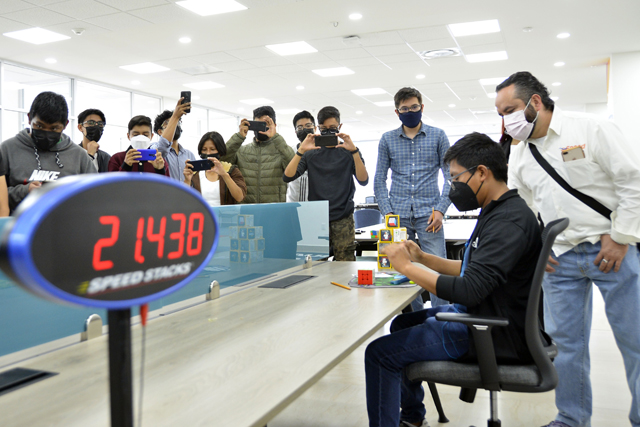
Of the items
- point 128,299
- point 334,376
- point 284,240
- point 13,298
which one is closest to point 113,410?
point 128,299

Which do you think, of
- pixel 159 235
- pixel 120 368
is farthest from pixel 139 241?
pixel 120 368

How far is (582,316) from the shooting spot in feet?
6.44

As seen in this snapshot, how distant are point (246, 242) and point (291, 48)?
17.6ft

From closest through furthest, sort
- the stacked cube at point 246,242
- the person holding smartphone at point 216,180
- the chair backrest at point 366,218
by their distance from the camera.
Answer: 1. the stacked cube at point 246,242
2. the person holding smartphone at point 216,180
3. the chair backrest at point 366,218

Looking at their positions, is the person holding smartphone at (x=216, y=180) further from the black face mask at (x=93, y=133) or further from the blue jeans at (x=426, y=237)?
the blue jeans at (x=426, y=237)

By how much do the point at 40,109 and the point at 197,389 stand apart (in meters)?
1.73

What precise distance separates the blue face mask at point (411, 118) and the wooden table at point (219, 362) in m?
1.40

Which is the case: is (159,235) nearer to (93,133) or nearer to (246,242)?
(246,242)

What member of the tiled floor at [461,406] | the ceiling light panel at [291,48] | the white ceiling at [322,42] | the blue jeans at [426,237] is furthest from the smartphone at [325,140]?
the ceiling light panel at [291,48]

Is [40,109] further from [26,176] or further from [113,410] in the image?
[113,410]

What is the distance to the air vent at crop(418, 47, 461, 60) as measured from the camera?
6.97 metres

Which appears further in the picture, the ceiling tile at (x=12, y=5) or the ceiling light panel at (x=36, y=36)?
the ceiling light panel at (x=36, y=36)

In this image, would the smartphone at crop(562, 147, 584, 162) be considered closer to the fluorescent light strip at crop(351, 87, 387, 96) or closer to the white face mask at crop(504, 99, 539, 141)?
the white face mask at crop(504, 99, 539, 141)

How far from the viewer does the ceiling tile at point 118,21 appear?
5.39 m
